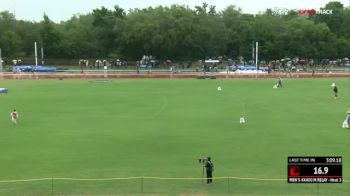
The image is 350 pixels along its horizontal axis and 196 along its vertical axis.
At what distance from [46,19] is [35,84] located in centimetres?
4275

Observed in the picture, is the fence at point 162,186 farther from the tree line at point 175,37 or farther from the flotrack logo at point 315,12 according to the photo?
the flotrack logo at point 315,12

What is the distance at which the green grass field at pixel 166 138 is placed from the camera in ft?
78.6

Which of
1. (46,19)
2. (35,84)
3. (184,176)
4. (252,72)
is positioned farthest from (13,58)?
(184,176)

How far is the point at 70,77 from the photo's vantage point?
82.3 meters

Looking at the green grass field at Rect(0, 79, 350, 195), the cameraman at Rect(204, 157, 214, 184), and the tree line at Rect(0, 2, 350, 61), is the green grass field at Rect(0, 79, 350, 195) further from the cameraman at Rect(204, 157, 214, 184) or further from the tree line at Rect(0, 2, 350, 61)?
the tree line at Rect(0, 2, 350, 61)

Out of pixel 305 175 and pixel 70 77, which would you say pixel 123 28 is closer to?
pixel 70 77
